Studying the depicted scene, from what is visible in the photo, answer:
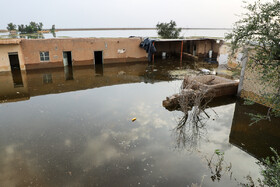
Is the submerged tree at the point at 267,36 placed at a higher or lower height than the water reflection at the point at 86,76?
higher

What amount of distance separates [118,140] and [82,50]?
44.2ft

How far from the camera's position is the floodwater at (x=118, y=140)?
5.78 meters

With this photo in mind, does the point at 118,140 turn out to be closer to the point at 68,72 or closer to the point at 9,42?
the point at 68,72

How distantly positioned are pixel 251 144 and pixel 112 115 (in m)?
5.87

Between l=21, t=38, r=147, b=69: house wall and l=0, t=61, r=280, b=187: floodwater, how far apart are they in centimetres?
531

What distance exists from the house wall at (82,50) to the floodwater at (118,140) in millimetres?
5306

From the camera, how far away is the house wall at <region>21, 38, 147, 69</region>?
17.0 meters

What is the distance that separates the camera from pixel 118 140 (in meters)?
7.44

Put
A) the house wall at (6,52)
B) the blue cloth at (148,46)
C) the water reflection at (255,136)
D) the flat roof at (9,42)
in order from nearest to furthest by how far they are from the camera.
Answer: the water reflection at (255,136) → the flat roof at (9,42) → the house wall at (6,52) → the blue cloth at (148,46)

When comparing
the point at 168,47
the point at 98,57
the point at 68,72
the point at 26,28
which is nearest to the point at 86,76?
the point at 68,72

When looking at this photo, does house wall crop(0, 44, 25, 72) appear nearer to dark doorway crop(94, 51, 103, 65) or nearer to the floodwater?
the floodwater

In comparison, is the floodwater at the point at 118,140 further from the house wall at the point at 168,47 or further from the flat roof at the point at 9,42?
the house wall at the point at 168,47

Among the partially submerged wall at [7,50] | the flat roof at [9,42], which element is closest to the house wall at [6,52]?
the partially submerged wall at [7,50]

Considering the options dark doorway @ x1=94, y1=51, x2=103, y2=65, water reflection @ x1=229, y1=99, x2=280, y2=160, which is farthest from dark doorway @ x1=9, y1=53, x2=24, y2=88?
water reflection @ x1=229, y1=99, x2=280, y2=160
